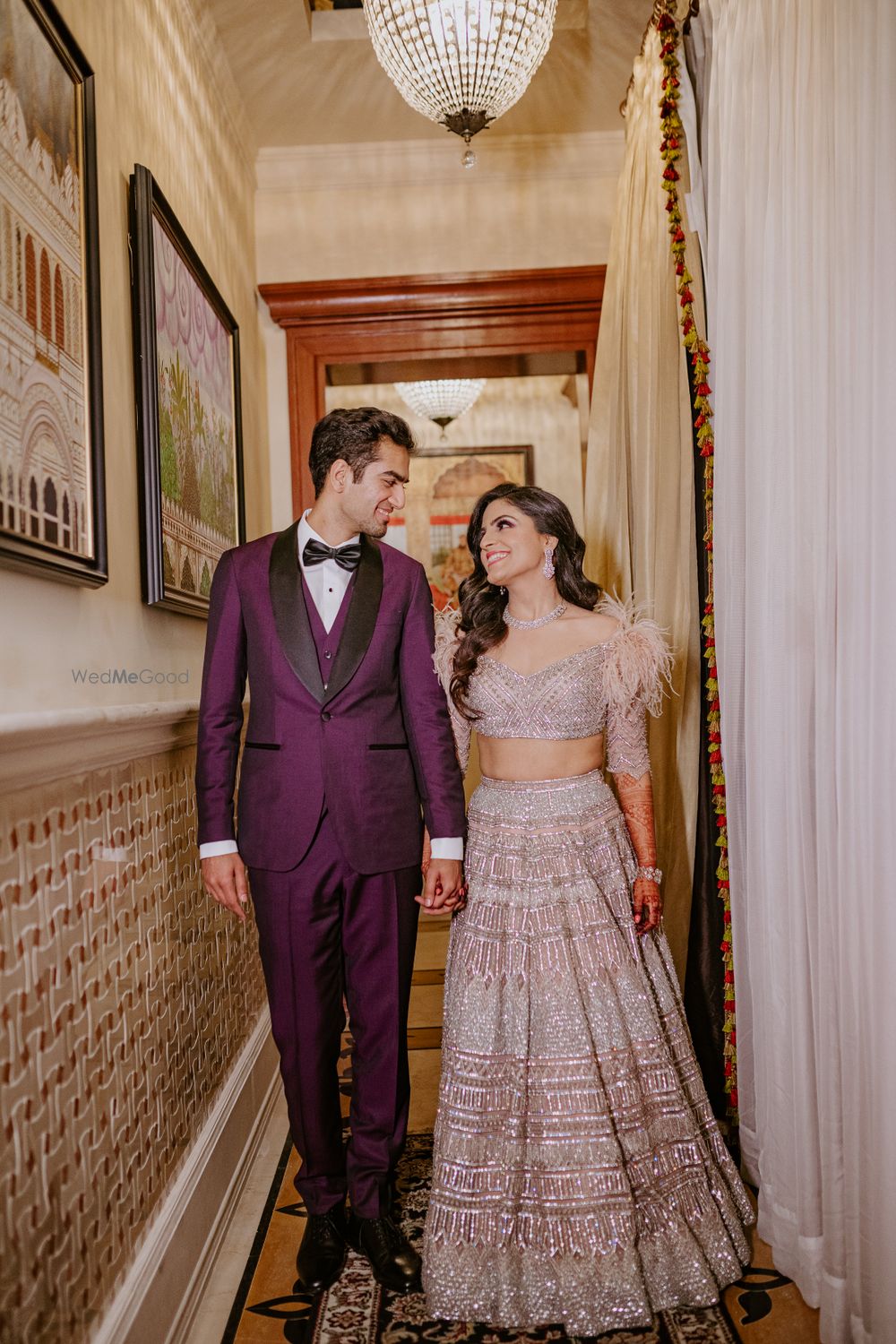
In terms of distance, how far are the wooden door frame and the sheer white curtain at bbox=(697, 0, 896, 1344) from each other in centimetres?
152

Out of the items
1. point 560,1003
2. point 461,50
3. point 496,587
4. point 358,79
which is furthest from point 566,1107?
point 358,79

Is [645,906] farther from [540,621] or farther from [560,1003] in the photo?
[540,621]

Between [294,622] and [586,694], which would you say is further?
[586,694]

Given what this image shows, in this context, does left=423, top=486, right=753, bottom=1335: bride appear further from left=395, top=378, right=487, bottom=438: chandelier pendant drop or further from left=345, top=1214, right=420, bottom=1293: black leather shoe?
left=395, top=378, right=487, bottom=438: chandelier pendant drop

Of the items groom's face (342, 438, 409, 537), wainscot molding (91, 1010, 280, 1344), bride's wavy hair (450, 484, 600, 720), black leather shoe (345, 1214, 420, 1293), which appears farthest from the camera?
bride's wavy hair (450, 484, 600, 720)

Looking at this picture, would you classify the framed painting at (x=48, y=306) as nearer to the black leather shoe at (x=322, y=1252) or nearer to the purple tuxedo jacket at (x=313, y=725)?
the purple tuxedo jacket at (x=313, y=725)

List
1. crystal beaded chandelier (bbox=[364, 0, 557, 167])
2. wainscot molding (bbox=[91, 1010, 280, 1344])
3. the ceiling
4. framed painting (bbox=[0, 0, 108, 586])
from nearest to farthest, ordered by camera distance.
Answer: framed painting (bbox=[0, 0, 108, 586]), wainscot molding (bbox=[91, 1010, 280, 1344]), crystal beaded chandelier (bbox=[364, 0, 557, 167]), the ceiling

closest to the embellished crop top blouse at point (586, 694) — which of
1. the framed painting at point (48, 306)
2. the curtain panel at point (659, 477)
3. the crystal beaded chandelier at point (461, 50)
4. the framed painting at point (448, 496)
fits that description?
the curtain panel at point (659, 477)

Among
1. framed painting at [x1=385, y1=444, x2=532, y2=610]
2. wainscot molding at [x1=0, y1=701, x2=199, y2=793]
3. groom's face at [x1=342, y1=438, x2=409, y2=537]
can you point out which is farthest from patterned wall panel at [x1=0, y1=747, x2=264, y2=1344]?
framed painting at [x1=385, y1=444, x2=532, y2=610]

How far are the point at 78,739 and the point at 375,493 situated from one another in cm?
87

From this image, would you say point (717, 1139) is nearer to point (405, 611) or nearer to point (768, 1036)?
point (768, 1036)

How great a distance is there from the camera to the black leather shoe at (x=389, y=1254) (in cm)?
204

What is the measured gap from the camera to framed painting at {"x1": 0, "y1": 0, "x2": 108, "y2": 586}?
1.41 m

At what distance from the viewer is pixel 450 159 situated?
3730mm
